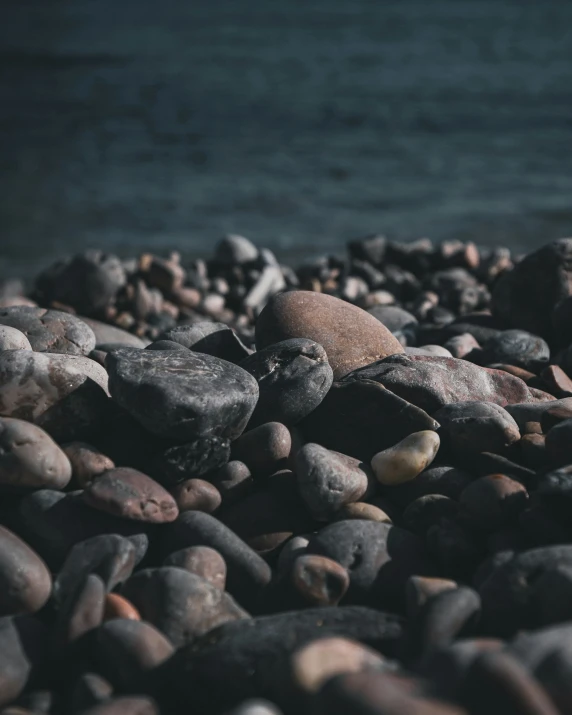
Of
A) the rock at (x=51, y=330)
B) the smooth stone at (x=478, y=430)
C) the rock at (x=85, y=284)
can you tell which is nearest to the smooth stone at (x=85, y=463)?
the rock at (x=51, y=330)

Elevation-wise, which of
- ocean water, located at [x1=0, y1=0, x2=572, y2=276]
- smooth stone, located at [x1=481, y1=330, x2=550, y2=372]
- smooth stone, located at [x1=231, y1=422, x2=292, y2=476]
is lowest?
ocean water, located at [x1=0, y1=0, x2=572, y2=276]

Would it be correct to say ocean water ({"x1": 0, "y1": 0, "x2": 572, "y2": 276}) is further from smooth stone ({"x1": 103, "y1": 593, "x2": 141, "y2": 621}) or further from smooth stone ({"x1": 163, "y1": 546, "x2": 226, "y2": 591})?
smooth stone ({"x1": 103, "y1": 593, "x2": 141, "y2": 621})

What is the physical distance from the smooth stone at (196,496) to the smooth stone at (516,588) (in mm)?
→ 797

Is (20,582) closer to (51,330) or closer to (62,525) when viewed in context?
(62,525)

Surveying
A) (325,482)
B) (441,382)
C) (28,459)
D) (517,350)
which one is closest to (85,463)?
(28,459)

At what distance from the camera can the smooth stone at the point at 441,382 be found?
2877 millimetres

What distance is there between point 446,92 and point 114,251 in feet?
38.8

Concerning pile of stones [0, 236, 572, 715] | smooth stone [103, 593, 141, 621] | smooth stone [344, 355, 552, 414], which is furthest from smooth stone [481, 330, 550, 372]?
smooth stone [103, 593, 141, 621]

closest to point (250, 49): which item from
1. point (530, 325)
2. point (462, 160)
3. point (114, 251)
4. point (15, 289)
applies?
point (462, 160)

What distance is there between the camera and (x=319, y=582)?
6.91 feet

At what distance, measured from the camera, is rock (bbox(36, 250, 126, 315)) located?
6.45 m

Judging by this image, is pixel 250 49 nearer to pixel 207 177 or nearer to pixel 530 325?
pixel 207 177

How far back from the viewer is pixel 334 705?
1.45 m

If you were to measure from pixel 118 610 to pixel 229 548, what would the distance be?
1.21 feet
